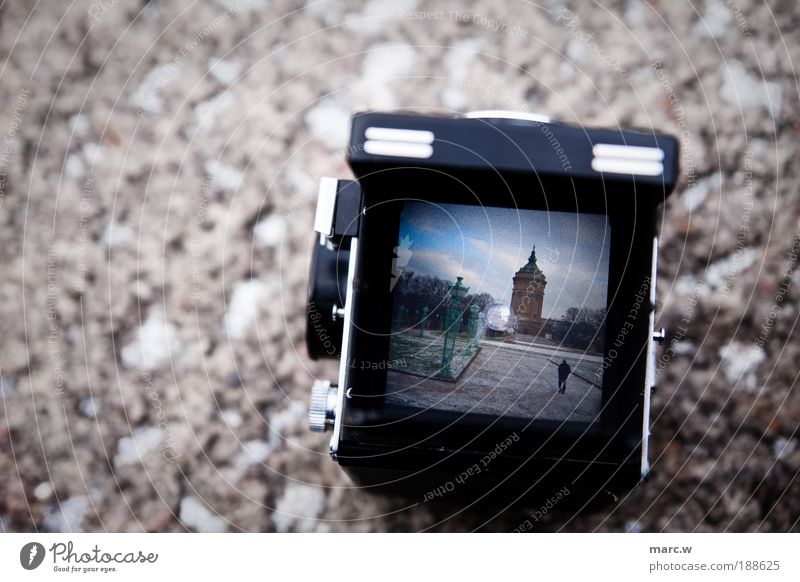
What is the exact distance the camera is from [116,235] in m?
0.60

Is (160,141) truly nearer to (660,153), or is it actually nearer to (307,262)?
(307,262)

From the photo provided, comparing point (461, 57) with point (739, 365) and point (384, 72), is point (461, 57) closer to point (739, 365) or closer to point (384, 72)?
point (384, 72)

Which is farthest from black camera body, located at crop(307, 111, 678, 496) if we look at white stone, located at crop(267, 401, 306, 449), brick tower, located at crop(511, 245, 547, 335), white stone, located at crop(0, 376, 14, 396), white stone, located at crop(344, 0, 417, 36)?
white stone, located at crop(0, 376, 14, 396)

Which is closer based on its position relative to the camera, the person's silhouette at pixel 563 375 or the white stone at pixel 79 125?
the person's silhouette at pixel 563 375

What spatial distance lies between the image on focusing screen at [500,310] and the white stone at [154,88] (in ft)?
1.01

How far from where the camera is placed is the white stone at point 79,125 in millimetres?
611

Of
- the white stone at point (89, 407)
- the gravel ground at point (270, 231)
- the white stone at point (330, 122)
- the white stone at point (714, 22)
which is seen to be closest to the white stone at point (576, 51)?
the gravel ground at point (270, 231)

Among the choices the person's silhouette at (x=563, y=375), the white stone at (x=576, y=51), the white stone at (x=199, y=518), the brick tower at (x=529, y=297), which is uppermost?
the white stone at (x=576, y=51)

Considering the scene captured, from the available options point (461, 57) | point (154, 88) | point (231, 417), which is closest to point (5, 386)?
point (231, 417)

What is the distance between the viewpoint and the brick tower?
46 cm

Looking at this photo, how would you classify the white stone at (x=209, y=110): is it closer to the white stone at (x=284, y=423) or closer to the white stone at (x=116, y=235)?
the white stone at (x=116, y=235)

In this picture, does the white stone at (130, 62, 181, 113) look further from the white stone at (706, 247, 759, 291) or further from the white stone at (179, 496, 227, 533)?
the white stone at (706, 247, 759, 291)

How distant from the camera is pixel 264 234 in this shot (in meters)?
0.60
